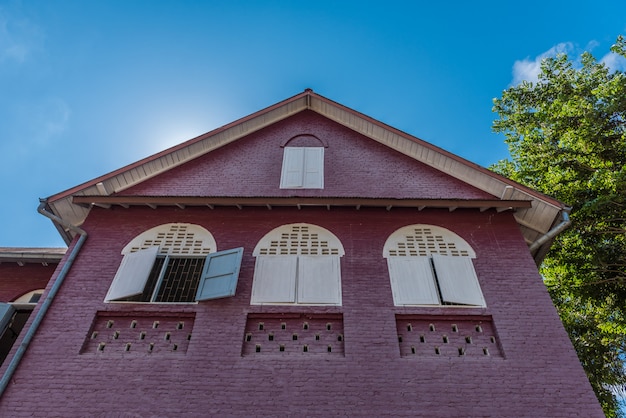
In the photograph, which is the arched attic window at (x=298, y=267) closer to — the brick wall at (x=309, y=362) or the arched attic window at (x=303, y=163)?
the brick wall at (x=309, y=362)

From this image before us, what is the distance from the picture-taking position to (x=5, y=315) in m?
8.76

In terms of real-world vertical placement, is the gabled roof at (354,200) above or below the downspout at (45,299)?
above

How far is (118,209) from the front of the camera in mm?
9781

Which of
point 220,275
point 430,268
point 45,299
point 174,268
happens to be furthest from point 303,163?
point 45,299

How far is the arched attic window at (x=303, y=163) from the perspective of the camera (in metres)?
10.5

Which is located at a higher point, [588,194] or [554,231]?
[588,194]

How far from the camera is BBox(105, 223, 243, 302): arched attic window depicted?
7.98 meters

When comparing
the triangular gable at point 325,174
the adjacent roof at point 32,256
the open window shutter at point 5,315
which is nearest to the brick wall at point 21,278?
the adjacent roof at point 32,256

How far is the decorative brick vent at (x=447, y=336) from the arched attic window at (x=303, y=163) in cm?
424

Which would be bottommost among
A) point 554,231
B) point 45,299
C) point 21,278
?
point 45,299

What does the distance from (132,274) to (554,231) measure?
29.5ft

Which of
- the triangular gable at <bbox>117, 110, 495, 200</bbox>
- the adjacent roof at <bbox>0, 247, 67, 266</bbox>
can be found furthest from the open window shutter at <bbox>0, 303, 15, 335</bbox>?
the triangular gable at <bbox>117, 110, 495, 200</bbox>

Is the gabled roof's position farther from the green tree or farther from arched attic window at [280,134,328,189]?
the green tree

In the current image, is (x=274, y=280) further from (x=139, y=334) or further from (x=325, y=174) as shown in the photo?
(x=325, y=174)
